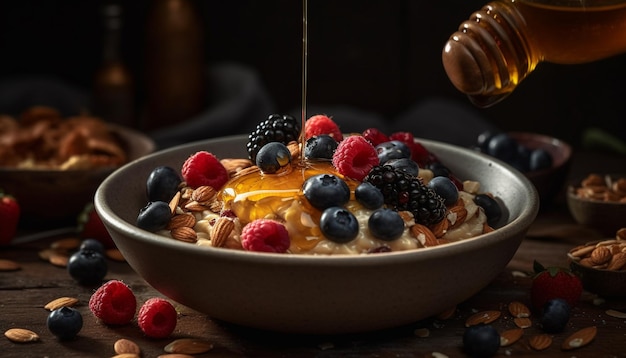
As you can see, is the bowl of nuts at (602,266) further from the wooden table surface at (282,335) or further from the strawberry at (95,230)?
the strawberry at (95,230)

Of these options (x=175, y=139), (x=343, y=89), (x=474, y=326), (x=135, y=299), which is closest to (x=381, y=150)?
(x=474, y=326)

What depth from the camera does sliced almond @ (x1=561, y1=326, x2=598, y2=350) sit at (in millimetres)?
1462

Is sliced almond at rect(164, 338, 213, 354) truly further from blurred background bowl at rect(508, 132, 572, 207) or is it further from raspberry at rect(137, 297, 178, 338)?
blurred background bowl at rect(508, 132, 572, 207)

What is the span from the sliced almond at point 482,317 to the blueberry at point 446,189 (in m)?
0.21

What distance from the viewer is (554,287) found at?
5.21 feet

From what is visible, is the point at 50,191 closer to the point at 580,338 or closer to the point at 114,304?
the point at 114,304

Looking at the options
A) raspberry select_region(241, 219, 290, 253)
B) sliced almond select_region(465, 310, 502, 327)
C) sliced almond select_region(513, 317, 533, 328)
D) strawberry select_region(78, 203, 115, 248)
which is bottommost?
strawberry select_region(78, 203, 115, 248)

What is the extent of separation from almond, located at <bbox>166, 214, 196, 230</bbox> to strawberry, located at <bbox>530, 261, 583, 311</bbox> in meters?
0.60

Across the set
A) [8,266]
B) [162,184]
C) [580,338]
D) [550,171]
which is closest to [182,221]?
[162,184]

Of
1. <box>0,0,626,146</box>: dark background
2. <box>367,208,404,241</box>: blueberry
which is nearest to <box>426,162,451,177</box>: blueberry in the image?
<box>367,208,404,241</box>: blueberry

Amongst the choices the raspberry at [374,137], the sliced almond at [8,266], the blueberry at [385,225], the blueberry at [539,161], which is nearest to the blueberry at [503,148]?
the blueberry at [539,161]

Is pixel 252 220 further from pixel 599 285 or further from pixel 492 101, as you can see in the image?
pixel 599 285

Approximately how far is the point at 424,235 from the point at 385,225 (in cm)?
8

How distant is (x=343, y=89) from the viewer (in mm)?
3482
